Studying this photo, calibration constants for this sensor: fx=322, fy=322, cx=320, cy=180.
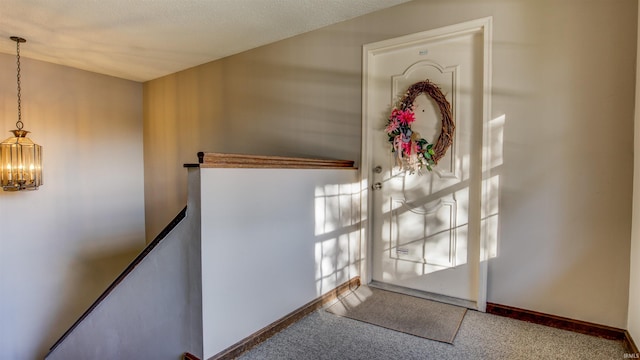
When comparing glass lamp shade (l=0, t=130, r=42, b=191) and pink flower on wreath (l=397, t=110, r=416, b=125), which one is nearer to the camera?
pink flower on wreath (l=397, t=110, r=416, b=125)

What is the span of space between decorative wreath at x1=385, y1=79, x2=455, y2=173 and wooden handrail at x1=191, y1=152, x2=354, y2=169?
52 centimetres

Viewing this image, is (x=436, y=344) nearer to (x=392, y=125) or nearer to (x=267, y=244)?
(x=267, y=244)

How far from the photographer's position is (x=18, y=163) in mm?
3229

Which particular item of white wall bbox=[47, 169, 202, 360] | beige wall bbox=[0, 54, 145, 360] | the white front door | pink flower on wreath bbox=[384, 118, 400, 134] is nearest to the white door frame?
the white front door

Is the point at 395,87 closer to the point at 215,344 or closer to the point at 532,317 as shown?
the point at 532,317

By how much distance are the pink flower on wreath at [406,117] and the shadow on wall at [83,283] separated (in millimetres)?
4202

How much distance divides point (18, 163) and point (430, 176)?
396 cm

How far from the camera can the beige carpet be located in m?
2.11

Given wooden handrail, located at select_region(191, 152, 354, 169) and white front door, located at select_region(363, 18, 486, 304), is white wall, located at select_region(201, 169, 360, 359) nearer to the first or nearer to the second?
wooden handrail, located at select_region(191, 152, 354, 169)


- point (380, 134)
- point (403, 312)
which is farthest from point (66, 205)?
point (403, 312)

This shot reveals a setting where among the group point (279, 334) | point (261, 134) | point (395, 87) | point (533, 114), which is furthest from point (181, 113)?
→ point (533, 114)

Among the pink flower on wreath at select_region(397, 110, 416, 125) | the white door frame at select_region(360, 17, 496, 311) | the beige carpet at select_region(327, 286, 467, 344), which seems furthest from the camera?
the pink flower on wreath at select_region(397, 110, 416, 125)

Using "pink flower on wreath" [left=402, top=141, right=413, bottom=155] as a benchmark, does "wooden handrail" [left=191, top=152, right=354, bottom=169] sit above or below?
below

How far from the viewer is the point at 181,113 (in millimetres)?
4332
